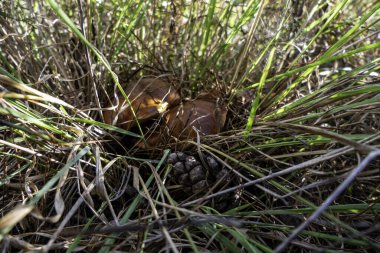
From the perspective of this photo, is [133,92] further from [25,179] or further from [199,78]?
[25,179]

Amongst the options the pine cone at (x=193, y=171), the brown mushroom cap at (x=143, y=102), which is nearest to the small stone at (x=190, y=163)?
the pine cone at (x=193, y=171)

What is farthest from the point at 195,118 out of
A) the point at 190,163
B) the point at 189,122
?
the point at 190,163

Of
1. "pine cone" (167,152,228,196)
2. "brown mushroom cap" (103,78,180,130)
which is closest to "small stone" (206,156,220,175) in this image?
"pine cone" (167,152,228,196)

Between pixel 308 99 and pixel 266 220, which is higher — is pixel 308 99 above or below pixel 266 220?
above

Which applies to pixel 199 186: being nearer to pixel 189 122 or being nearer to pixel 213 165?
pixel 213 165

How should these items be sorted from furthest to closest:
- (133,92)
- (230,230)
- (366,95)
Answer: (133,92)
(366,95)
(230,230)

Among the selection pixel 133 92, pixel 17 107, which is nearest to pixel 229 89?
pixel 133 92

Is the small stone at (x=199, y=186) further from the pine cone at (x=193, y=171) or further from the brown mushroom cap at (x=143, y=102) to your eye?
the brown mushroom cap at (x=143, y=102)
